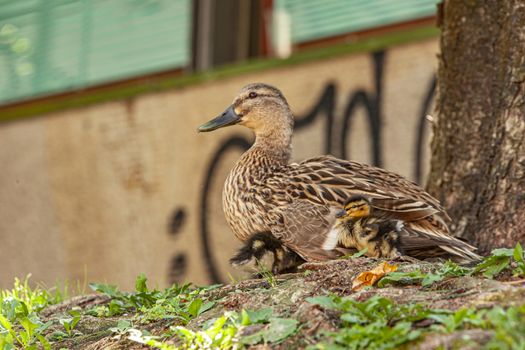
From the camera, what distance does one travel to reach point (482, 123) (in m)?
6.38

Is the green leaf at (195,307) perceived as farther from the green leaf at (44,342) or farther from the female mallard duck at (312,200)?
the female mallard duck at (312,200)

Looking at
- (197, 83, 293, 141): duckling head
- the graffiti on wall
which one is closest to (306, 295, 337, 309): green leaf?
(197, 83, 293, 141): duckling head

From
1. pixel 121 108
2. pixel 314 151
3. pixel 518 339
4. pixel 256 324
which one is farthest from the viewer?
pixel 121 108

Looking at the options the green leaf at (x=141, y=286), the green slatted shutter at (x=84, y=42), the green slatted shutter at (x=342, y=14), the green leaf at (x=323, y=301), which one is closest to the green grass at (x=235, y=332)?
the green leaf at (x=323, y=301)

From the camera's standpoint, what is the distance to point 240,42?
34.9ft

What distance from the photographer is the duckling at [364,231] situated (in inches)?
222

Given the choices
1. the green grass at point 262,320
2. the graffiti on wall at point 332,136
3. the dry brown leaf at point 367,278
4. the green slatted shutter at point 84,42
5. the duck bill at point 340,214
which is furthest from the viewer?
the green slatted shutter at point 84,42

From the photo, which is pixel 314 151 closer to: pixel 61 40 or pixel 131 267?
pixel 131 267

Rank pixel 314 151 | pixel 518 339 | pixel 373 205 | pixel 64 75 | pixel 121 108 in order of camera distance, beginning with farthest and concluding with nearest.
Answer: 1. pixel 64 75
2. pixel 121 108
3. pixel 314 151
4. pixel 373 205
5. pixel 518 339

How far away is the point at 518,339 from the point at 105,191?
746cm

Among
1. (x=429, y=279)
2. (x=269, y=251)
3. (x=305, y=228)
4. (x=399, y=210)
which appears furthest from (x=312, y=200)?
(x=429, y=279)

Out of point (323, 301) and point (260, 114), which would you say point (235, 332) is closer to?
point (323, 301)

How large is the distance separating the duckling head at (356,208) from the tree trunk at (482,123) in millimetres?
927

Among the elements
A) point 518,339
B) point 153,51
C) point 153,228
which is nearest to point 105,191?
point 153,228
